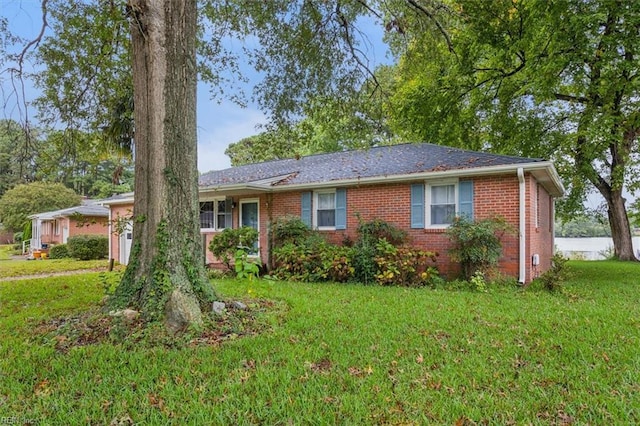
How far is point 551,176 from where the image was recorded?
953 centimetres

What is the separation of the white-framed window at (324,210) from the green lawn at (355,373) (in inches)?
215

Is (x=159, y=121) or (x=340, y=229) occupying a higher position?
(x=159, y=121)

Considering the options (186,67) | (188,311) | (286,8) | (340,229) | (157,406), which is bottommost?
(157,406)

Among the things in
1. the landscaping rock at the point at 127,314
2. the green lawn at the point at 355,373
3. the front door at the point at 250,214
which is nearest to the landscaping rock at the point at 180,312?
the landscaping rock at the point at 127,314

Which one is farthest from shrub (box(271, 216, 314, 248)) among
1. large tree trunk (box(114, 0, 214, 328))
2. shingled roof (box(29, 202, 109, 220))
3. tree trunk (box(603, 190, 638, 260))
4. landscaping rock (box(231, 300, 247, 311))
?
tree trunk (box(603, 190, 638, 260))

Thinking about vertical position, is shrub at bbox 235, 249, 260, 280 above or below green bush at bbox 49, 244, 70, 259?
above

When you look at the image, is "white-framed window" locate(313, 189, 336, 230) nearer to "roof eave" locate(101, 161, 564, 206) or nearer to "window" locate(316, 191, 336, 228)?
"window" locate(316, 191, 336, 228)

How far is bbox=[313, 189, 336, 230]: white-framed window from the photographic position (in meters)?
11.3

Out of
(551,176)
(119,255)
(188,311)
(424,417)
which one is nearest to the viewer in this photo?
(424,417)

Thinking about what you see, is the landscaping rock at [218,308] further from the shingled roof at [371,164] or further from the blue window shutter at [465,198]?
the blue window shutter at [465,198]

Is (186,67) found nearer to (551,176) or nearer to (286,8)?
(286,8)

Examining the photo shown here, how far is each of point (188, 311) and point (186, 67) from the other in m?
3.33

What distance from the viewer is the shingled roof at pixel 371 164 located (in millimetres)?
9562

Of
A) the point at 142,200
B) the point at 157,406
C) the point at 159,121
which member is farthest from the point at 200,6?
the point at 157,406
